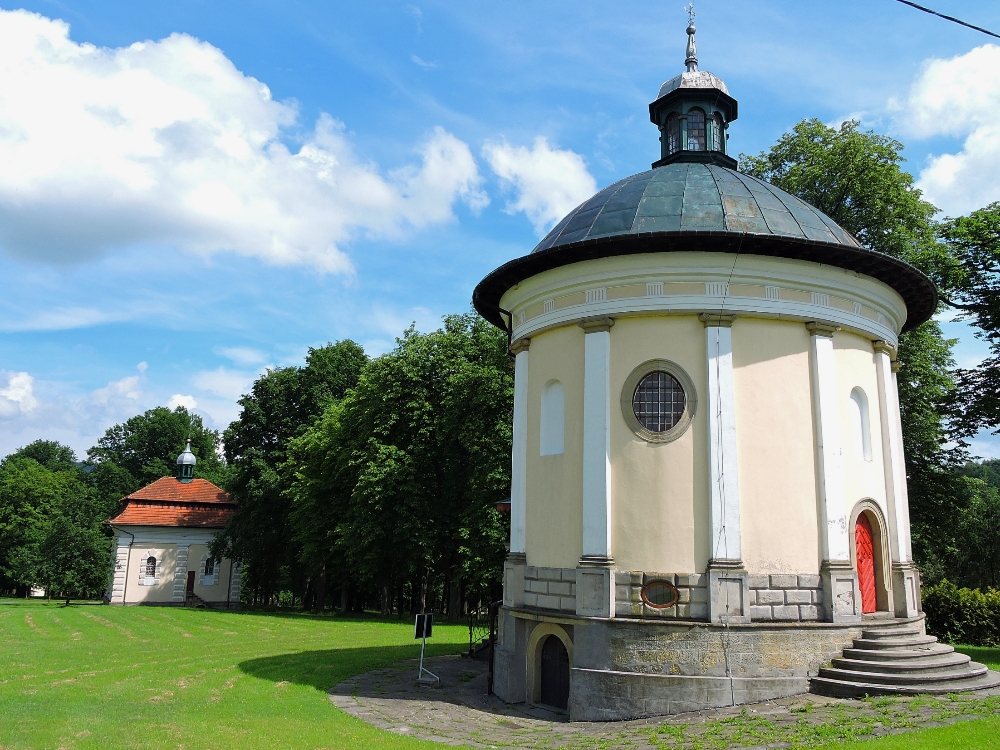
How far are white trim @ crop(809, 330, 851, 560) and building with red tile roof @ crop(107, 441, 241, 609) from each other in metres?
36.5

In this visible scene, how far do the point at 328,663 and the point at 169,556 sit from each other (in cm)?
2970

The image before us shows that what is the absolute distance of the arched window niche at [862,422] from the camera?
45.4ft

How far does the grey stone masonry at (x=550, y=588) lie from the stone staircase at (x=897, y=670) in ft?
13.2

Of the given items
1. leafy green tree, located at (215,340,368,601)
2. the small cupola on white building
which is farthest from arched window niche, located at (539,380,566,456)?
leafy green tree, located at (215,340,368,601)

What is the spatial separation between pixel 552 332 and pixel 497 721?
689cm

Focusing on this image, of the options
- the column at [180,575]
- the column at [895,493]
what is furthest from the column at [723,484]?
the column at [180,575]

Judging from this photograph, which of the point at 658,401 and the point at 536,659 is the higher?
the point at 658,401

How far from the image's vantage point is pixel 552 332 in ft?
47.1

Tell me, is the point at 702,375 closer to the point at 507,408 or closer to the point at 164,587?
the point at 507,408

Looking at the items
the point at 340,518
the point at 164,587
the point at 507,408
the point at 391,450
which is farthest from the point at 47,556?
the point at 507,408

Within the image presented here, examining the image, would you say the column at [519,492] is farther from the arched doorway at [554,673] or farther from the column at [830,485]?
the column at [830,485]

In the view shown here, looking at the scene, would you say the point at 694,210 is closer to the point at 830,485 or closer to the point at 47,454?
the point at 830,485

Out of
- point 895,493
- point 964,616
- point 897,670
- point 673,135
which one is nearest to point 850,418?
point 895,493

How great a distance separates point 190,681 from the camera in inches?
589
